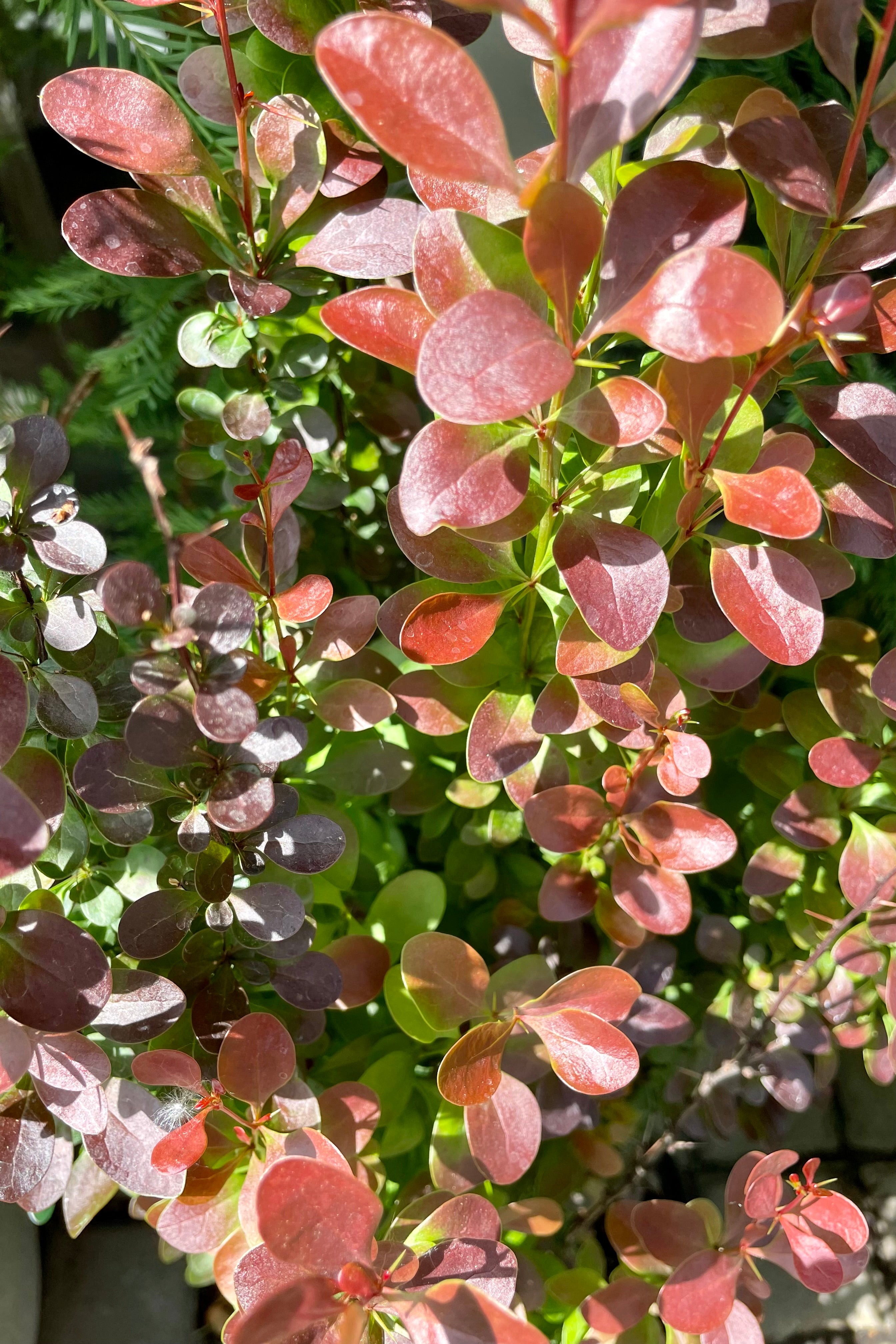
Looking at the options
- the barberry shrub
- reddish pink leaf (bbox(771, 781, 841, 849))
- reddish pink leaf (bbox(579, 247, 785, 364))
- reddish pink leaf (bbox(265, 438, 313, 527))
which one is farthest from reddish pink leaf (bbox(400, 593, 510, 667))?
reddish pink leaf (bbox(771, 781, 841, 849))

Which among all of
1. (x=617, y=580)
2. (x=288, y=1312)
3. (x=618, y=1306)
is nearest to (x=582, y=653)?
(x=617, y=580)

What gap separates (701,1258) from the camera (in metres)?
0.62

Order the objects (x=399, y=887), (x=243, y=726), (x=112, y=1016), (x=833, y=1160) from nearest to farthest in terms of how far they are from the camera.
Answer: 1. (x=243, y=726)
2. (x=112, y=1016)
3. (x=399, y=887)
4. (x=833, y=1160)

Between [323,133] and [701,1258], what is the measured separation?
0.80 metres

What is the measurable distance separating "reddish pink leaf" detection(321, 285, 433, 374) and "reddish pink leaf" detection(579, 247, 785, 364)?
0.41ft

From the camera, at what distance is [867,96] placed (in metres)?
0.43

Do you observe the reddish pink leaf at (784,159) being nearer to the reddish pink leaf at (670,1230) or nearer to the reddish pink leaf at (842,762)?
the reddish pink leaf at (842,762)

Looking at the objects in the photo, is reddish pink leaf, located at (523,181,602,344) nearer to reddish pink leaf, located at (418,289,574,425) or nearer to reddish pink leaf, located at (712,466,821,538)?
reddish pink leaf, located at (418,289,574,425)

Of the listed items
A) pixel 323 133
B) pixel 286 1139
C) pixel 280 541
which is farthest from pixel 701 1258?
pixel 323 133

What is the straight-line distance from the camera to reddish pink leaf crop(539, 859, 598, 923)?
0.69 meters

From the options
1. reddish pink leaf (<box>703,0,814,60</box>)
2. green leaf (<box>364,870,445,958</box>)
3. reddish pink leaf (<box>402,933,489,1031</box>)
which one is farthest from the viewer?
green leaf (<box>364,870,445,958</box>)

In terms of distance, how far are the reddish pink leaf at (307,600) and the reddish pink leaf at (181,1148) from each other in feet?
1.01

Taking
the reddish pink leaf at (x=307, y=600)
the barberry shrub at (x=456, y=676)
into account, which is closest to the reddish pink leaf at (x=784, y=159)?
the barberry shrub at (x=456, y=676)

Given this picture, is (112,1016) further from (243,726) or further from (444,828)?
(444,828)
